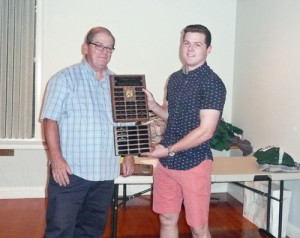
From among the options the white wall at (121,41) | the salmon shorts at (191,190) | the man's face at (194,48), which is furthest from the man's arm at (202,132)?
the white wall at (121,41)

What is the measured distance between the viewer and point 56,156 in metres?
1.63

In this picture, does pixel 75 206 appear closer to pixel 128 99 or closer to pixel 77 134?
pixel 77 134

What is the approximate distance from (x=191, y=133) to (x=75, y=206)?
2.33 ft

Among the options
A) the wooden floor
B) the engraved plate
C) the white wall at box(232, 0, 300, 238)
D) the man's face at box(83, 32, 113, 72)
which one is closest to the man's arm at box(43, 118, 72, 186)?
the engraved plate

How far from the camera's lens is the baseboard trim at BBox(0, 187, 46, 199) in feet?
11.1

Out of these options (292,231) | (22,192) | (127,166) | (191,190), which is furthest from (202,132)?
(22,192)

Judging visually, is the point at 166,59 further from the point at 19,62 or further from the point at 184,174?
the point at 184,174

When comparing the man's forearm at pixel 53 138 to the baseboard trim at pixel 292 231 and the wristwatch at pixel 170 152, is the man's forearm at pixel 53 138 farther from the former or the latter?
the baseboard trim at pixel 292 231

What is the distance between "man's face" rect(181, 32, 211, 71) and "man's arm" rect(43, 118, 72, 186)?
2.45 ft

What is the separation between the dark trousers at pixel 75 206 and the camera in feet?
5.46

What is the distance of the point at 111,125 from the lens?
1755mm

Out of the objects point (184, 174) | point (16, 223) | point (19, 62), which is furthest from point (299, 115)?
point (19, 62)

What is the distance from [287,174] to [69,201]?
1.56 m

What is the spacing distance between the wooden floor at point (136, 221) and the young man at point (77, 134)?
100cm
